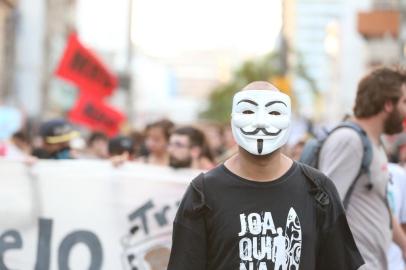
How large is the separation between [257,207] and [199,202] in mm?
Answer: 210

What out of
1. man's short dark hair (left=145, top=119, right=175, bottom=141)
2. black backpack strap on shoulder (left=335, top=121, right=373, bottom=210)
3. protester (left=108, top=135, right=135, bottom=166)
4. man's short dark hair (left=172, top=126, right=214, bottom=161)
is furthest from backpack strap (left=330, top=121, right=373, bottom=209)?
protester (left=108, top=135, right=135, bottom=166)

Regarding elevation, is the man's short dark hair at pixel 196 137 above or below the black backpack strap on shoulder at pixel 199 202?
below

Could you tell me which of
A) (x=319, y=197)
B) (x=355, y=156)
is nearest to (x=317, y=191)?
(x=319, y=197)

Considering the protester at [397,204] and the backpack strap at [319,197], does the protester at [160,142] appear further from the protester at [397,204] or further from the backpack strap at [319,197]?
the backpack strap at [319,197]

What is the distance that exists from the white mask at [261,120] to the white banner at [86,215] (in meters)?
2.23

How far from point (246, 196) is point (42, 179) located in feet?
9.02

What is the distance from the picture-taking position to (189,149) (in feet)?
23.4

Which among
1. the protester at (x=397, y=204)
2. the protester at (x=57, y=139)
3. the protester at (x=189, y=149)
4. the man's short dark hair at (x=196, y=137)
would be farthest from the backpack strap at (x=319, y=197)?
the protester at (x=57, y=139)

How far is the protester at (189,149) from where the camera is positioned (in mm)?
6664

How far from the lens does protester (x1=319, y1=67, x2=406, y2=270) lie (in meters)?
4.40

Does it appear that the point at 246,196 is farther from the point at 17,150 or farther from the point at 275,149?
the point at 17,150

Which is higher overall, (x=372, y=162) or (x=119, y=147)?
(x=372, y=162)

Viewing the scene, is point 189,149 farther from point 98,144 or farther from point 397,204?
point 98,144

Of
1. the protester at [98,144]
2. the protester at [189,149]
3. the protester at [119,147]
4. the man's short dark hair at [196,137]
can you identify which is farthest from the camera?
the protester at [98,144]
